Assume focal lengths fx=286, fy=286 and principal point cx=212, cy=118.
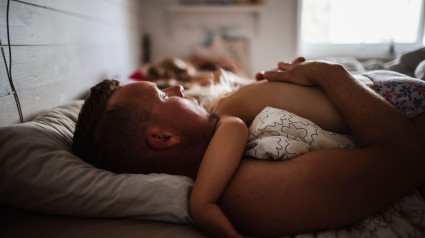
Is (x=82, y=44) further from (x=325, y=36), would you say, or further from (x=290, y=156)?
(x=325, y=36)

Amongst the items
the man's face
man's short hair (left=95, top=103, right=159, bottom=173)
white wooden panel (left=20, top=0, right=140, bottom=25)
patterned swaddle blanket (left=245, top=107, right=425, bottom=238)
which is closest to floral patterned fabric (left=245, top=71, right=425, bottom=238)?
patterned swaddle blanket (left=245, top=107, right=425, bottom=238)

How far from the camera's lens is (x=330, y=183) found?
26.2 inches

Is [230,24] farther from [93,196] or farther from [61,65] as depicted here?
[93,196]

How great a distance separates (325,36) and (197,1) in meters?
1.60

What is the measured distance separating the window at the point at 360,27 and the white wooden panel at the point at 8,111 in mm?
3218

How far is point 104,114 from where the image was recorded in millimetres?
796

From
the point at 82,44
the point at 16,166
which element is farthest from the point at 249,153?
the point at 82,44

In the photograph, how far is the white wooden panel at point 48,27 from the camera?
3.07ft

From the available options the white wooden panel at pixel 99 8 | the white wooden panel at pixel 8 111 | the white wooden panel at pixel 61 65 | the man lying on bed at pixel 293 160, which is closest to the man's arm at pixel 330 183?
the man lying on bed at pixel 293 160

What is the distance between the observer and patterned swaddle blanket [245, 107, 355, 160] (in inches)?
29.8

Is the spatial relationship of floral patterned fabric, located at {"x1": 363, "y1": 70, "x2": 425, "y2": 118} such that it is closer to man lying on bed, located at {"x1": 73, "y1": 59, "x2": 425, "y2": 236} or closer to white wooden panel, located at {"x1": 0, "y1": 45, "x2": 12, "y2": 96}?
man lying on bed, located at {"x1": 73, "y1": 59, "x2": 425, "y2": 236}

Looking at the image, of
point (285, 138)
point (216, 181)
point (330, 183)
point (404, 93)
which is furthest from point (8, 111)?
point (404, 93)

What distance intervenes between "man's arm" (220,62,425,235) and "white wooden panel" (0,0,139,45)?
86 centimetres

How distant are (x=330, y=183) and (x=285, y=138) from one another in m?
0.17
